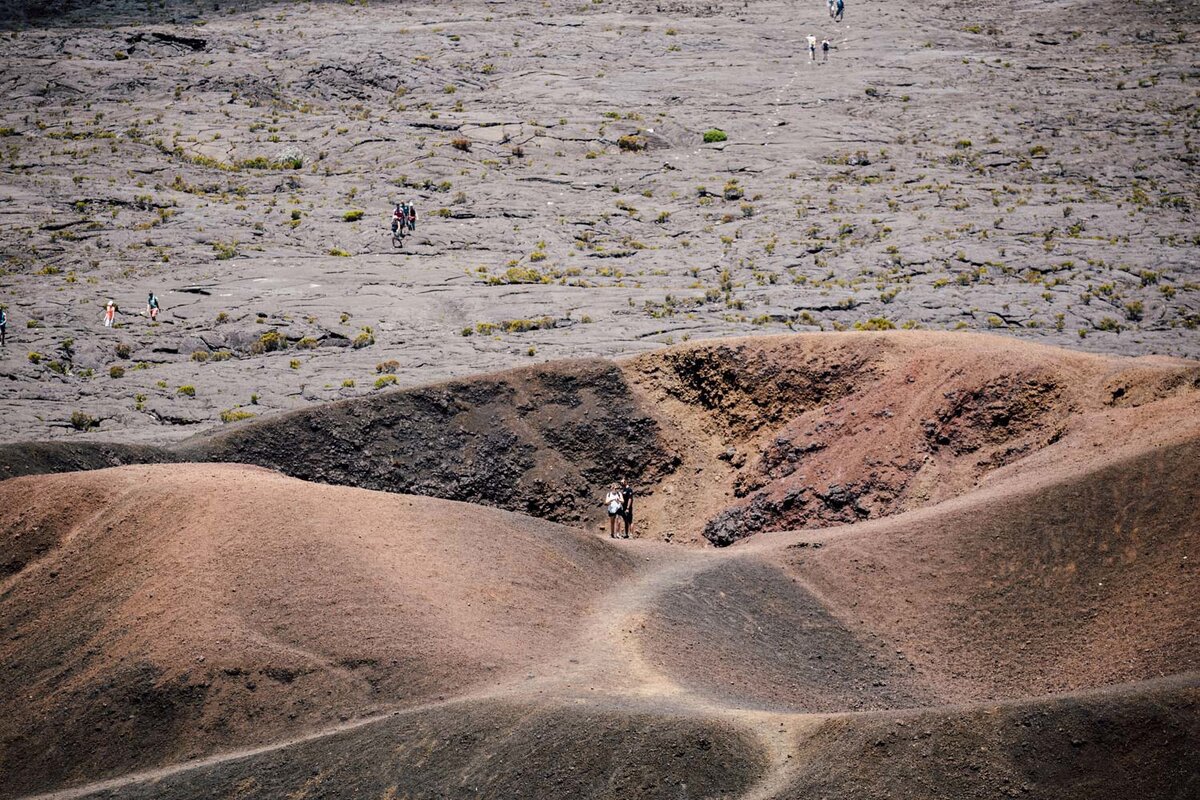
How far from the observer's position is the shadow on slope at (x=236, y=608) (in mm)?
16969

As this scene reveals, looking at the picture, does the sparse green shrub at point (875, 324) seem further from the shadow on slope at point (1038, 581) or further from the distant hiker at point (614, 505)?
the shadow on slope at point (1038, 581)

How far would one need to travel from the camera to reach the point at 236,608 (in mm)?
18391

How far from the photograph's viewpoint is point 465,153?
6362 cm

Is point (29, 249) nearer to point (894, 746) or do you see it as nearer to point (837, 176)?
point (837, 176)

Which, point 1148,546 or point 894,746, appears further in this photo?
point 1148,546

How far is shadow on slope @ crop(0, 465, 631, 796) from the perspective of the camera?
55.7 ft

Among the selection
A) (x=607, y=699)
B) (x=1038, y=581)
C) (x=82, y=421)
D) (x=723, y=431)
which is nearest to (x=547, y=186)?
(x=82, y=421)

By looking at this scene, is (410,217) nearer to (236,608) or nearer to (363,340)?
(363,340)

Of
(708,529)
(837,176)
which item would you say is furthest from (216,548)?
(837,176)

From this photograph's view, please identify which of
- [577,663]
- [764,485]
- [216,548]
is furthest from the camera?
[764,485]

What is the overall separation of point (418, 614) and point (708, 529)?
12.7 meters

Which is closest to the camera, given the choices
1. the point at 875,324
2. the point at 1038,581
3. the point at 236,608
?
the point at 236,608

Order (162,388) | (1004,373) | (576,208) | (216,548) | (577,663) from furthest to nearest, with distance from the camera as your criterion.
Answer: (576,208)
(162,388)
(1004,373)
(216,548)
(577,663)

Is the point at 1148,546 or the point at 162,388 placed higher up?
the point at 1148,546
